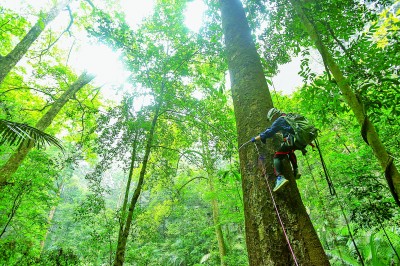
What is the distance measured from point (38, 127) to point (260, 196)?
7604 millimetres

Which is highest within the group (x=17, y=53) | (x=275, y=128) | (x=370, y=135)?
(x=17, y=53)

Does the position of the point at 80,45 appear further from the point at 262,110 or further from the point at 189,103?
the point at 262,110

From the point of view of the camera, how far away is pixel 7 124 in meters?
2.62

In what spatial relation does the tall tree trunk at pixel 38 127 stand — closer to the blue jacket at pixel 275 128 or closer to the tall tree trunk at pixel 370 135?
the blue jacket at pixel 275 128

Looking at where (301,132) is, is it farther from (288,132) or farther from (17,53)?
(17,53)

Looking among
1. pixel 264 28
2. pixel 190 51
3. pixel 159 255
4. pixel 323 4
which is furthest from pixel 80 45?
pixel 159 255

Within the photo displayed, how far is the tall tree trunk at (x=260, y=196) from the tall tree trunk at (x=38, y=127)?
14.1 ft

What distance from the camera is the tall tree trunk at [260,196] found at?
152 cm

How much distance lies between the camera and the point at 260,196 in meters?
1.81

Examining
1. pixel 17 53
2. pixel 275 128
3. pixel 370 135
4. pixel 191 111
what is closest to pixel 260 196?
pixel 275 128

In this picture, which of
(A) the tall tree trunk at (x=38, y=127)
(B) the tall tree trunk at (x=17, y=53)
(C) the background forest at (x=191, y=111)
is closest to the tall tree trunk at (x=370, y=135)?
(C) the background forest at (x=191, y=111)

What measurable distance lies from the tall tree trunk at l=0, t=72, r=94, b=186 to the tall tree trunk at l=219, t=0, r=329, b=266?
4.30 metres

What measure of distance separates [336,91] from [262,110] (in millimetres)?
1973

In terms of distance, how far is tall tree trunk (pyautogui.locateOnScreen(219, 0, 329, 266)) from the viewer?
59.7 inches
